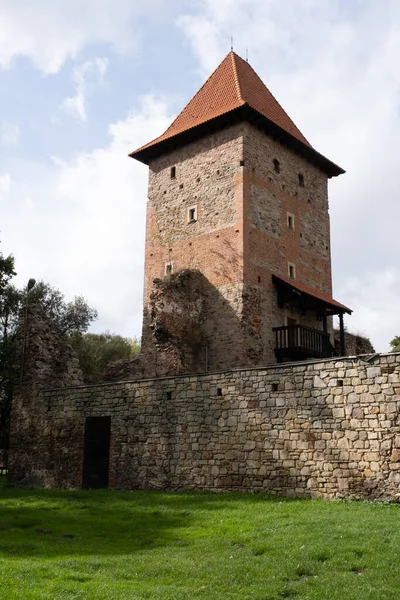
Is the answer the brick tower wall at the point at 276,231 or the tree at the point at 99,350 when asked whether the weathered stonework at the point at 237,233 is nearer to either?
the brick tower wall at the point at 276,231

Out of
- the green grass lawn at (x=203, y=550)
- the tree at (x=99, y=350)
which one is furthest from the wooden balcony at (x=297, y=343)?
the tree at (x=99, y=350)

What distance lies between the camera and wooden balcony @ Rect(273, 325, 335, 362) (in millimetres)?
22109

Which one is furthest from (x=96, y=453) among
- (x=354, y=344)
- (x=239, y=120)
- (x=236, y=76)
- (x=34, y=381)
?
(x=236, y=76)

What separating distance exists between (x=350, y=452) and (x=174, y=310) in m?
11.2

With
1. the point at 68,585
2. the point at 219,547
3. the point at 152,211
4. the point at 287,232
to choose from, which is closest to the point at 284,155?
the point at 287,232

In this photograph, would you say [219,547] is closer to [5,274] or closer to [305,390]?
[305,390]

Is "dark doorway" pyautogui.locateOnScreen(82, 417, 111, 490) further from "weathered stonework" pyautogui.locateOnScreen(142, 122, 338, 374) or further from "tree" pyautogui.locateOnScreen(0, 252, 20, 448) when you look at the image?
"tree" pyautogui.locateOnScreen(0, 252, 20, 448)

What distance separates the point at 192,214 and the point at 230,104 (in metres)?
4.60

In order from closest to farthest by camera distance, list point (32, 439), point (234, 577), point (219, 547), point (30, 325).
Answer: point (234, 577)
point (219, 547)
point (32, 439)
point (30, 325)

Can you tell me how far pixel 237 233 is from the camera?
22656 mm

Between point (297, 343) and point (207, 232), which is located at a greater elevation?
point (207, 232)

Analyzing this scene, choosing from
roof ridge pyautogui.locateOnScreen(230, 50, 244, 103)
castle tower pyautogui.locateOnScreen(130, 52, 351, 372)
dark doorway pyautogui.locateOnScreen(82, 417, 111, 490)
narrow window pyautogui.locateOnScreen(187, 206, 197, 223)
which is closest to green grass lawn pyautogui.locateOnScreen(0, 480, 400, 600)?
dark doorway pyautogui.locateOnScreen(82, 417, 111, 490)

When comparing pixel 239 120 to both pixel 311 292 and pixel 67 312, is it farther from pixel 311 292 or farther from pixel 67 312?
pixel 67 312

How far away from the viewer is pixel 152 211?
2628 centimetres
